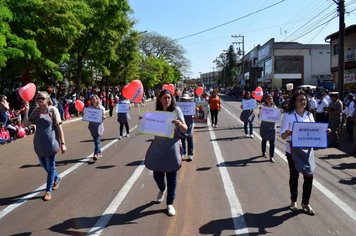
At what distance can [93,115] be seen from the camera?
779cm

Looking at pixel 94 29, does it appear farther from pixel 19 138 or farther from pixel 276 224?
pixel 276 224

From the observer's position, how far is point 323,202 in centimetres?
487

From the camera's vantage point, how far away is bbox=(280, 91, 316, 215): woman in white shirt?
4.30m

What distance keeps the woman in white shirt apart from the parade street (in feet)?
1.01

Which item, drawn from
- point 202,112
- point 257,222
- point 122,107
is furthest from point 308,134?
point 202,112

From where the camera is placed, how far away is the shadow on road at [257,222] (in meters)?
3.93

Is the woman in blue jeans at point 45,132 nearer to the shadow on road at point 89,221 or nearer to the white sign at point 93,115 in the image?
the shadow on road at point 89,221

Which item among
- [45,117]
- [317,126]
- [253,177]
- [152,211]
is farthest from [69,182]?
[317,126]

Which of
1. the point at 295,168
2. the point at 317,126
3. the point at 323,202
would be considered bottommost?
the point at 323,202

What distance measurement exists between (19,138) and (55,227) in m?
9.27

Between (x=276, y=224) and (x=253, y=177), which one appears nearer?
(x=276, y=224)

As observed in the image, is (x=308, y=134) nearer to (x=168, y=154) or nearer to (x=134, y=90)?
(x=168, y=154)

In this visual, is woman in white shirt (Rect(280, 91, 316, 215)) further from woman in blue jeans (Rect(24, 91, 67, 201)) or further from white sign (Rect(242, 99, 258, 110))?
white sign (Rect(242, 99, 258, 110))

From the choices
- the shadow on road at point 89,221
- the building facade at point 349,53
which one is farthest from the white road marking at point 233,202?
the building facade at point 349,53
